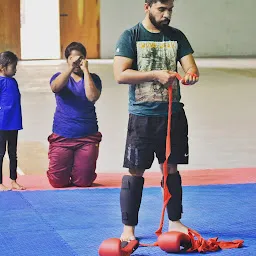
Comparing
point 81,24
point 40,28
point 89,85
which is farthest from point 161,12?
point 40,28

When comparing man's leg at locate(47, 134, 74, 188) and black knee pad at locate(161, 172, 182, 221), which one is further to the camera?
man's leg at locate(47, 134, 74, 188)

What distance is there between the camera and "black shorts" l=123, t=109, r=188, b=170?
14.7ft

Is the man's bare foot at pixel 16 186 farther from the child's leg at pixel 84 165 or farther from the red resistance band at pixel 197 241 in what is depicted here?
the red resistance band at pixel 197 241

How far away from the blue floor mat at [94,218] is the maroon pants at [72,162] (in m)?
0.21

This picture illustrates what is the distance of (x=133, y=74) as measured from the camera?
4.36 m

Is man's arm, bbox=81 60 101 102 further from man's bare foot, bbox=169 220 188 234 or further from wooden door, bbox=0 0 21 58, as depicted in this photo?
wooden door, bbox=0 0 21 58

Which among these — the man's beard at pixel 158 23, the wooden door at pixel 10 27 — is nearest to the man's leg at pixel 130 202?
the man's beard at pixel 158 23

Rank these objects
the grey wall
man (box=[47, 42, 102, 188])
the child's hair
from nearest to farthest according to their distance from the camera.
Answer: the child's hair, man (box=[47, 42, 102, 188]), the grey wall

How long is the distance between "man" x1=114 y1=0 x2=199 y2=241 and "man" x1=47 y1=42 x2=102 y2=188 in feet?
5.81

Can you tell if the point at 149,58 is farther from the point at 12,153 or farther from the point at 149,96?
the point at 12,153

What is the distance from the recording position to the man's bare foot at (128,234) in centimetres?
450

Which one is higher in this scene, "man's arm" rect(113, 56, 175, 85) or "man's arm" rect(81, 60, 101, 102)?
"man's arm" rect(113, 56, 175, 85)

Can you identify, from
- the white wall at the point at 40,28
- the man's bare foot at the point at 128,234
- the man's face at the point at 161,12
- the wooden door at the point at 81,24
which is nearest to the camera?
the man's face at the point at 161,12

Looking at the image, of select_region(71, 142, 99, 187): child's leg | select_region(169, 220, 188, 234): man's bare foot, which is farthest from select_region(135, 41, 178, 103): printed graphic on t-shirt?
select_region(71, 142, 99, 187): child's leg
